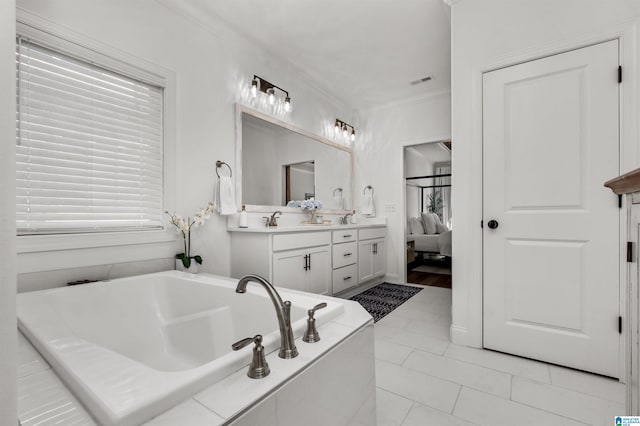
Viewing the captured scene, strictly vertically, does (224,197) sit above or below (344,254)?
above

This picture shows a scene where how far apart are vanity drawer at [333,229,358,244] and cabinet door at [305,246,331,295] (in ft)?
0.64

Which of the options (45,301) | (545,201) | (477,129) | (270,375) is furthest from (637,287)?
(45,301)

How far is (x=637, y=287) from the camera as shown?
741 millimetres

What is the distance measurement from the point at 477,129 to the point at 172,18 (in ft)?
7.94

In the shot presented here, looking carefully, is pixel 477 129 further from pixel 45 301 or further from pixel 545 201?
pixel 45 301

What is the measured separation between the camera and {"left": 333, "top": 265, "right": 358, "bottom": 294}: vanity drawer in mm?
3164

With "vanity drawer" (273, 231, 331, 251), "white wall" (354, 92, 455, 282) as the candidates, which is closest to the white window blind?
"vanity drawer" (273, 231, 331, 251)

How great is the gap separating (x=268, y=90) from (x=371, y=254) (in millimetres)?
2297

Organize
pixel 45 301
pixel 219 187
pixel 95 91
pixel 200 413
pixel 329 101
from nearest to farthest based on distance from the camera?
pixel 200 413 < pixel 45 301 < pixel 95 91 < pixel 219 187 < pixel 329 101

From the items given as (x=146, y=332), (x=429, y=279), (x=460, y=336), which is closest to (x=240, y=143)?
(x=146, y=332)

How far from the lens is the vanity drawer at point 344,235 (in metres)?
3.20

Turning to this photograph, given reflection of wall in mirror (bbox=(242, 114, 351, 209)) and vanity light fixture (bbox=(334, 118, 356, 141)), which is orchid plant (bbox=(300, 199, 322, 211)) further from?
vanity light fixture (bbox=(334, 118, 356, 141))

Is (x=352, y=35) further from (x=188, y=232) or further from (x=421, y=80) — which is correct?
(x=188, y=232)

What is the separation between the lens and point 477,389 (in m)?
1.65
